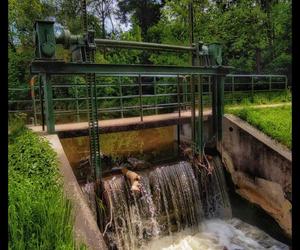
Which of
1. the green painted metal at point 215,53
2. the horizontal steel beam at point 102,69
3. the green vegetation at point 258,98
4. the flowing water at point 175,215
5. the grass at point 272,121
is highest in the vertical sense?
the green painted metal at point 215,53

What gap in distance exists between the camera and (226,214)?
712 cm

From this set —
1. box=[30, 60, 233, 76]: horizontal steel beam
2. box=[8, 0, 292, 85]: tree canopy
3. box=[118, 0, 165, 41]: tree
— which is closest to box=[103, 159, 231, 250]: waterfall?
box=[30, 60, 233, 76]: horizontal steel beam

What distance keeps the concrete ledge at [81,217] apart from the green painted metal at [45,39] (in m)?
1.75

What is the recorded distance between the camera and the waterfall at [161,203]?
555cm

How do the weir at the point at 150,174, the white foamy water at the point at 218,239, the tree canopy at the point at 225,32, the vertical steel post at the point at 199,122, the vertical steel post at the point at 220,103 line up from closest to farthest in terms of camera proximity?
the weir at the point at 150,174 < the white foamy water at the point at 218,239 < the vertical steel post at the point at 199,122 < the vertical steel post at the point at 220,103 < the tree canopy at the point at 225,32

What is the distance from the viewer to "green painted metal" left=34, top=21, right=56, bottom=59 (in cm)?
500

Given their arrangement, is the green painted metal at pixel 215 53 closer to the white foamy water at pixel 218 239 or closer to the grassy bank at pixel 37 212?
the white foamy water at pixel 218 239

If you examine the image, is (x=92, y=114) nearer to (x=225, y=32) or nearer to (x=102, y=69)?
(x=102, y=69)

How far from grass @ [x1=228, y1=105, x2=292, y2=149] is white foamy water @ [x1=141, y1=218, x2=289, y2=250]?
1.94m

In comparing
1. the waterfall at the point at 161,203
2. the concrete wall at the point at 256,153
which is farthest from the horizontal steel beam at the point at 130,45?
the waterfall at the point at 161,203

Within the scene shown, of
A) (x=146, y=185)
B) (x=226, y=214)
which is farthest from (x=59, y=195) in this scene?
(x=226, y=214)

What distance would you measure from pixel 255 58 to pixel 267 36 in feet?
4.00

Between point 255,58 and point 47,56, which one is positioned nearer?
point 47,56

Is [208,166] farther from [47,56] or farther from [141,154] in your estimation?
[47,56]
